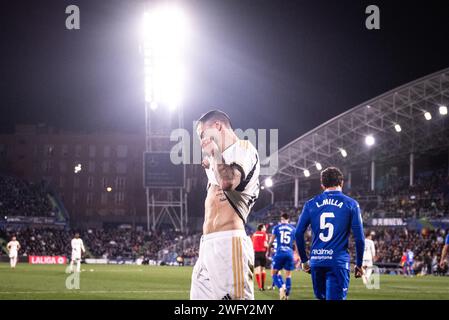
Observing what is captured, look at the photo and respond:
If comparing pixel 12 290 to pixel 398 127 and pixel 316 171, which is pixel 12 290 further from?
pixel 316 171

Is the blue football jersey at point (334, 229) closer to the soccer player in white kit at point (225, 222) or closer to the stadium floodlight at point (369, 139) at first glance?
the soccer player in white kit at point (225, 222)

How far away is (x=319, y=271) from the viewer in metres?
8.73

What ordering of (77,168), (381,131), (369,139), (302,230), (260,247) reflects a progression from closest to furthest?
(302,230) < (260,247) < (369,139) < (381,131) < (77,168)

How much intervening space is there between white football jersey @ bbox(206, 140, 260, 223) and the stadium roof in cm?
4152

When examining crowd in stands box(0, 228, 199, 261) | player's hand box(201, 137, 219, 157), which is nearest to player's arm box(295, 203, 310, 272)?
player's hand box(201, 137, 219, 157)

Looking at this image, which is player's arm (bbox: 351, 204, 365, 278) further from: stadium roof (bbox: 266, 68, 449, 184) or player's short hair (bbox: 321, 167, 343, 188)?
stadium roof (bbox: 266, 68, 449, 184)

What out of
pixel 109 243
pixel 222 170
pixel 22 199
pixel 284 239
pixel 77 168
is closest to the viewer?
pixel 222 170

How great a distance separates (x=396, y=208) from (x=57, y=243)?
101ft

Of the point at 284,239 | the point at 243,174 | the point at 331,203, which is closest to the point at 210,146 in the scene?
the point at 243,174

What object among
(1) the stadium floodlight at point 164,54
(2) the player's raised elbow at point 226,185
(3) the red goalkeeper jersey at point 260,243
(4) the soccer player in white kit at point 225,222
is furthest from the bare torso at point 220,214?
(1) the stadium floodlight at point 164,54

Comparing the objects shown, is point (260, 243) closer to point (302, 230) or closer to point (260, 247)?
point (260, 247)

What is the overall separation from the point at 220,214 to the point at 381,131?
5019 cm

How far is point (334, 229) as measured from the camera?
8.70 meters

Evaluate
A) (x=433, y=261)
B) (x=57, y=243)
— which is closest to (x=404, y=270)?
(x=433, y=261)
